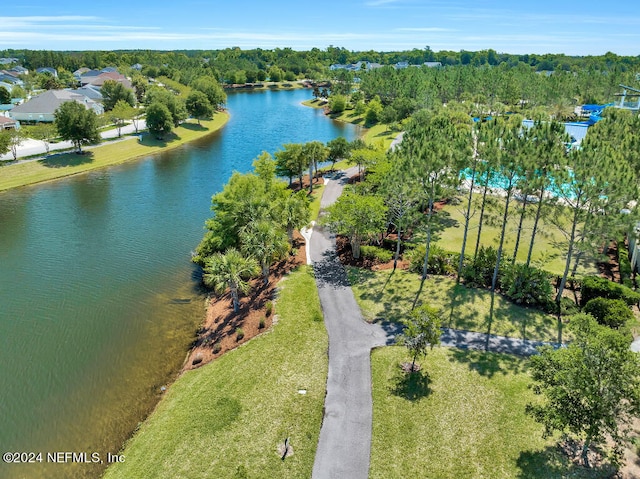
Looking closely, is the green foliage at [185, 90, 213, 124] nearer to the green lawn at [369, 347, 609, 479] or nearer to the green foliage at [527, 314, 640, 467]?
the green lawn at [369, 347, 609, 479]

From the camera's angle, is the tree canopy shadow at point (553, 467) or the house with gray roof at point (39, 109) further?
the house with gray roof at point (39, 109)

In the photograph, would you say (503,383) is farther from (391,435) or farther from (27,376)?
(27,376)

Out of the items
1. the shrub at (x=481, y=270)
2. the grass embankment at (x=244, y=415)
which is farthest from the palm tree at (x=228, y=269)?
the shrub at (x=481, y=270)

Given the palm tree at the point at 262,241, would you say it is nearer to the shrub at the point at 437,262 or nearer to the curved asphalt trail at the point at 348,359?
the curved asphalt trail at the point at 348,359

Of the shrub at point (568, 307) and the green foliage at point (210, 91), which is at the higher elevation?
the green foliage at point (210, 91)

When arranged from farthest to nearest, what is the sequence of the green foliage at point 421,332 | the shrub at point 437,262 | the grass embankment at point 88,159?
the grass embankment at point 88,159 → the shrub at point 437,262 → the green foliage at point 421,332

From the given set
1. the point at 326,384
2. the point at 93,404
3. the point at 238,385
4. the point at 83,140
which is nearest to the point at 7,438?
the point at 93,404
